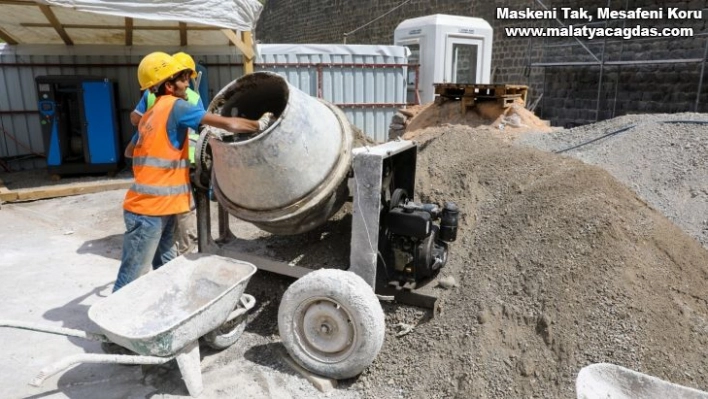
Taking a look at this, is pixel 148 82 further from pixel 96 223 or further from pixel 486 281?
pixel 96 223

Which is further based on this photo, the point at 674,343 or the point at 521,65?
the point at 521,65

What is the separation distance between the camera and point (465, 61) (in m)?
11.7

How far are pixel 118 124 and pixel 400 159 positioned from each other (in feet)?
23.0

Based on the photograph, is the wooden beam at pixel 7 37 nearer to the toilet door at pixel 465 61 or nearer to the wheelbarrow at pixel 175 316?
the wheelbarrow at pixel 175 316

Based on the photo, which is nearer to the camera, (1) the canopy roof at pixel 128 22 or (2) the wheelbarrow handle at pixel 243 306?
(2) the wheelbarrow handle at pixel 243 306

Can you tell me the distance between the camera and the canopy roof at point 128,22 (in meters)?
6.11

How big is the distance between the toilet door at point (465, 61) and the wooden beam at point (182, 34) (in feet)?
17.9

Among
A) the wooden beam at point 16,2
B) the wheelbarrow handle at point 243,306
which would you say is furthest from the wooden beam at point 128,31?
the wheelbarrow handle at point 243,306

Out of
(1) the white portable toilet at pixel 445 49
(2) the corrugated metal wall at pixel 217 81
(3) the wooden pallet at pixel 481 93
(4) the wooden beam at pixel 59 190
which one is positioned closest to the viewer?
(4) the wooden beam at pixel 59 190

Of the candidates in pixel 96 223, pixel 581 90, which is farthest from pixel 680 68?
pixel 96 223

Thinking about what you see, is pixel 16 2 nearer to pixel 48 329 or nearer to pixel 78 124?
pixel 78 124

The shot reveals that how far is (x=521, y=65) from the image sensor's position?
12.7 metres

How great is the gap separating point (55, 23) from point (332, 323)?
7.57 m

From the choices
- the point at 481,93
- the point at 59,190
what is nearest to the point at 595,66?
the point at 481,93
